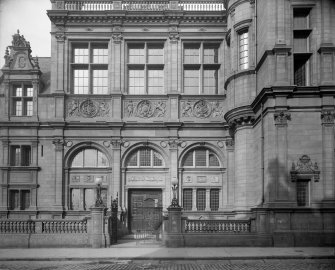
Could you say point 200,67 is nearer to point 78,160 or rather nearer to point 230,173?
point 230,173

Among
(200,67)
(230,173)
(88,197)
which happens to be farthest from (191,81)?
(88,197)

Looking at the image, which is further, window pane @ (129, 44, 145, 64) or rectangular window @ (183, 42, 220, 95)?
window pane @ (129, 44, 145, 64)

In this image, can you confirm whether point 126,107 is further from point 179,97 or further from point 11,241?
point 11,241

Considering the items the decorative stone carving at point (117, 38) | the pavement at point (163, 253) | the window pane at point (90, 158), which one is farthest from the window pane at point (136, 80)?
the pavement at point (163, 253)

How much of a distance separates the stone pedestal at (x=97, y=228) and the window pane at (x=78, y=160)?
24.9ft

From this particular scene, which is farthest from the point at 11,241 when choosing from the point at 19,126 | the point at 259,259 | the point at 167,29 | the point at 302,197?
the point at 167,29

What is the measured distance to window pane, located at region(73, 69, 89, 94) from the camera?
31.4 metres

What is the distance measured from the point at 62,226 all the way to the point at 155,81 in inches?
452

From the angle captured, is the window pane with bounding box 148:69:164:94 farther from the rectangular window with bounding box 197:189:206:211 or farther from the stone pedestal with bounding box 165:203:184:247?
the stone pedestal with bounding box 165:203:184:247

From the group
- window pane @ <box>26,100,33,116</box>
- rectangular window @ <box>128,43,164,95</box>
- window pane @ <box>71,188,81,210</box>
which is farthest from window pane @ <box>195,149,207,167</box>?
window pane @ <box>26,100,33,116</box>

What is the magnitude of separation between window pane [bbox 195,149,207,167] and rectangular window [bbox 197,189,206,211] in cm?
156

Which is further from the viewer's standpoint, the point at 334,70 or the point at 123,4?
the point at 123,4

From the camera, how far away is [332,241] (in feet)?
73.5

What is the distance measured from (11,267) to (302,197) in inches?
499
